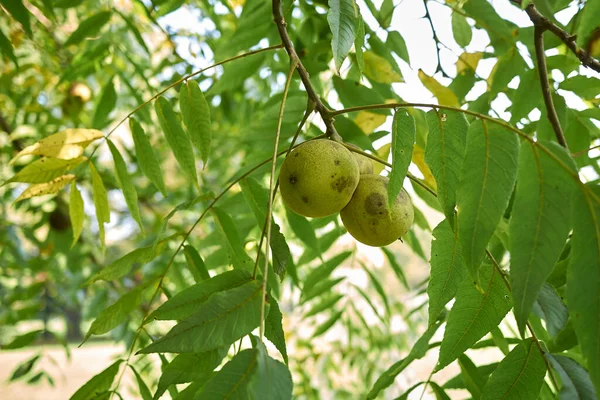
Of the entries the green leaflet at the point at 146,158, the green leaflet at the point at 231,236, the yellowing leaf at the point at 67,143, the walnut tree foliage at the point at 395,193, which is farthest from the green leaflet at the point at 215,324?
the yellowing leaf at the point at 67,143

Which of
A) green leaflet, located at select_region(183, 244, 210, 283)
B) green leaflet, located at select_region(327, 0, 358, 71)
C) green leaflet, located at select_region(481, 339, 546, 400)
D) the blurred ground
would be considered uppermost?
the blurred ground

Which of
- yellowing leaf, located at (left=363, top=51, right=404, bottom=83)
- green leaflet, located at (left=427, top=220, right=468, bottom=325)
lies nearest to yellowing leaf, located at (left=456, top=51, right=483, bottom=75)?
yellowing leaf, located at (left=363, top=51, right=404, bottom=83)

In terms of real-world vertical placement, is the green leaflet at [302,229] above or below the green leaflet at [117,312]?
above

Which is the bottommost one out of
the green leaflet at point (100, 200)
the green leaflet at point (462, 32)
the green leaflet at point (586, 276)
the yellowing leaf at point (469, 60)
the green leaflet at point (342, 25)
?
the green leaflet at point (586, 276)

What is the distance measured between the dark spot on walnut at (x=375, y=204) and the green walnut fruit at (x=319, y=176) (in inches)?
2.4

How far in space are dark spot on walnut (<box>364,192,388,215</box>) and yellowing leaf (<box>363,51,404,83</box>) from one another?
0.78 metres

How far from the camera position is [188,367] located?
129 centimetres

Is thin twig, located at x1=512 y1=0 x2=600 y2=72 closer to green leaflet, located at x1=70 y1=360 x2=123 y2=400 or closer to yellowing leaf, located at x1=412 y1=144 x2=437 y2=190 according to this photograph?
yellowing leaf, located at x1=412 y1=144 x2=437 y2=190

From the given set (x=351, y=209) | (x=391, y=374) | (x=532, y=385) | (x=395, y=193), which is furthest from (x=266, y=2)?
(x=532, y=385)

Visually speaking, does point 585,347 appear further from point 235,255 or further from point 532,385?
point 235,255

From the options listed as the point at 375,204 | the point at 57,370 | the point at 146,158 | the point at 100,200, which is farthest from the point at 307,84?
the point at 57,370

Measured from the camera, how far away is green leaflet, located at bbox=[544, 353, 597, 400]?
1.12 metres

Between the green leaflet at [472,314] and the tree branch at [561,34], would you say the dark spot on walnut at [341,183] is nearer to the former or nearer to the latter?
the green leaflet at [472,314]

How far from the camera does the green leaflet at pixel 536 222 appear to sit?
1.02 m
